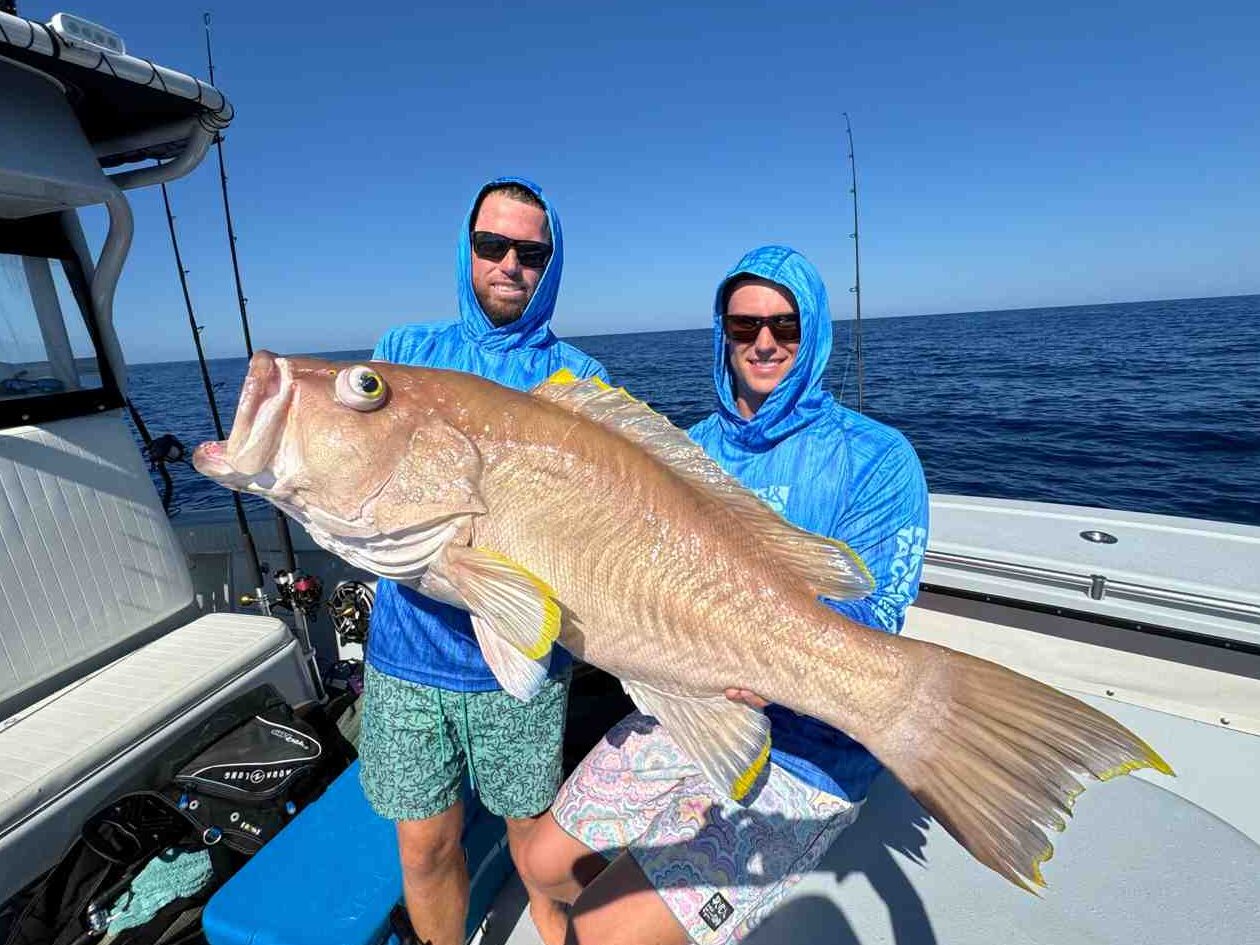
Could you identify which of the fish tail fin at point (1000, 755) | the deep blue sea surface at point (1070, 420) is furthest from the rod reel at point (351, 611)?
the deep blue sea surface at point (1070, 420)

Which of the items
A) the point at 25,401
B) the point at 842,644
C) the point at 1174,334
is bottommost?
the point at 1174,334

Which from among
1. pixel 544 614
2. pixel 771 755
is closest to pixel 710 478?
pixel 544 614

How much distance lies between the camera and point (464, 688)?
203cm

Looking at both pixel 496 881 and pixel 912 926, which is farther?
pixel 496 881

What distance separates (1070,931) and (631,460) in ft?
7.32

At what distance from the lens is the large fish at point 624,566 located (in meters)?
1.53

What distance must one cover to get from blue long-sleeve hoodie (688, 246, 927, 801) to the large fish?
0.33 m

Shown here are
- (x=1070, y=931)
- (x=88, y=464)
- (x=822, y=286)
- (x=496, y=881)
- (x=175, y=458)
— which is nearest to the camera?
(x=1070, y=931)

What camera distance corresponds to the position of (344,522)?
163 centimetres

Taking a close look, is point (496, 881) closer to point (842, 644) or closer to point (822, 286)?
point (842, 644)

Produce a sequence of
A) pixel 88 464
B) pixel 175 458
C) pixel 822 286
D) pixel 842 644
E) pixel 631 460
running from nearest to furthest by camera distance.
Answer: pixel 842 644 < pixel 631 460 < pixel 822 286 < pixel 88 464 < pixel 175 458

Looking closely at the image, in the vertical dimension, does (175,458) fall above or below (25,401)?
below

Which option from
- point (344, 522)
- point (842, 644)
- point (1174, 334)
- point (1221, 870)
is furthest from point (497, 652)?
point (1174, 334)

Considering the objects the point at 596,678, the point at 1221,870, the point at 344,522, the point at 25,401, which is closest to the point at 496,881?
the point at 596,678
